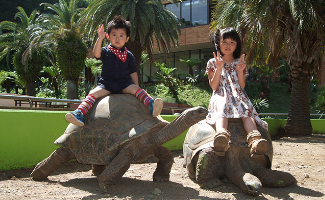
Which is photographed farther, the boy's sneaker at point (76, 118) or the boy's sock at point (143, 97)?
the boy's sock at point (143, 97)

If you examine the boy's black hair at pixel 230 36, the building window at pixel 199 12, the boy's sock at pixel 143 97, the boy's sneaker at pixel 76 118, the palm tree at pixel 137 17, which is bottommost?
the boy's sneaker at pixel 76 118

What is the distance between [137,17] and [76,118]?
10720 mm

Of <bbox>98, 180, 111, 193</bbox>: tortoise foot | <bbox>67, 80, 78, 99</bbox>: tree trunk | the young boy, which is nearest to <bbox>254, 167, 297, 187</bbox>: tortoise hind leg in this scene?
the young boy

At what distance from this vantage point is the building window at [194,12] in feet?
77.1

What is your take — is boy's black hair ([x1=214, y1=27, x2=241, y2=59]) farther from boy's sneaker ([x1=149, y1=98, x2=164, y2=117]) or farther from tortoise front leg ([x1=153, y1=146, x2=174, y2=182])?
tortoise front leg ([x1=153, y1=146, x2=174, y2=182])

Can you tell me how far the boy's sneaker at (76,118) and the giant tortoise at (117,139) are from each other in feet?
0.33

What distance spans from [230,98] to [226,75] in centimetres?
39

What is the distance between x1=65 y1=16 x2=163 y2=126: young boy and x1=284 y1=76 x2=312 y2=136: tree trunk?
28.3 ft

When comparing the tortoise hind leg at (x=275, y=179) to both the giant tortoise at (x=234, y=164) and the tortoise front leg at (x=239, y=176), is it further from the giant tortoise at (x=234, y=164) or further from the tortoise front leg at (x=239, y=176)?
the tortoise front leg at (x=239, y=176)

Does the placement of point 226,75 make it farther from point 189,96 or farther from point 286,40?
point 189,96

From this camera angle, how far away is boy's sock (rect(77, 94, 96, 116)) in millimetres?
3721

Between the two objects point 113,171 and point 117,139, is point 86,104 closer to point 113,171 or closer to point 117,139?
point 117,139

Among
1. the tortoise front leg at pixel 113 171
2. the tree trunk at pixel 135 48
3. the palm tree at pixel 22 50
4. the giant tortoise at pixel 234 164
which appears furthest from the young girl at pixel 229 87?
the palm tree at pixel 22 50

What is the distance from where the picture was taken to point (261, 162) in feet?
12.2
